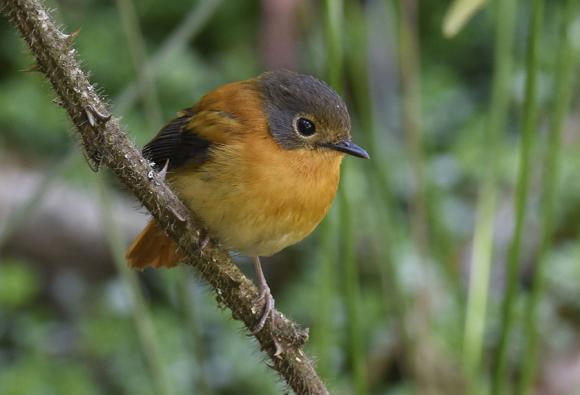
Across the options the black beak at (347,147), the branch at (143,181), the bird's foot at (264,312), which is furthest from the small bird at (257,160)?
the branch at (143,181)

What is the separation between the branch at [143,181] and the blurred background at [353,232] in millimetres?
893

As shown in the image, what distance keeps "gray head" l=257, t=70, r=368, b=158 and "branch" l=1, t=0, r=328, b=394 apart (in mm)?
601

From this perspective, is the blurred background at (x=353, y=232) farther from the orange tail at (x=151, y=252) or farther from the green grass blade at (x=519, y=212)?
the orange tail at (x=151, y=252)

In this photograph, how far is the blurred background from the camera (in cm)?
358

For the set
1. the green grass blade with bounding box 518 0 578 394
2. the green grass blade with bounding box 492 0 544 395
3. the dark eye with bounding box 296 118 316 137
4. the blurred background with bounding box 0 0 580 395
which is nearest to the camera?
the green grass blade with bounding box 492 0 544 395

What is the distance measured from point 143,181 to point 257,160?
73 cm

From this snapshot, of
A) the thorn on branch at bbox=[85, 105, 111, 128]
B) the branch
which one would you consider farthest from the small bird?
the thorn on branch at bbox=[85, 105, 111, 128]

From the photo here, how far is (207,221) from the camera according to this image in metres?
2.14

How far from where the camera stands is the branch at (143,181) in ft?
4.34

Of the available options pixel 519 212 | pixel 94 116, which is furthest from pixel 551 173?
pixel 94 116

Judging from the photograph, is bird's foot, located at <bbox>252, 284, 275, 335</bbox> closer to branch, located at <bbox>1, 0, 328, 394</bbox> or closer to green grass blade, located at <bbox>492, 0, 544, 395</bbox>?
branch, located at <bbox>1, 0, 328, 394</bbox>

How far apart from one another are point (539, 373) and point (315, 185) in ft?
8.20

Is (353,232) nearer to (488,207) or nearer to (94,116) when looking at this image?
(488,207)

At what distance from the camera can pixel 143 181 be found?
4.92ft
